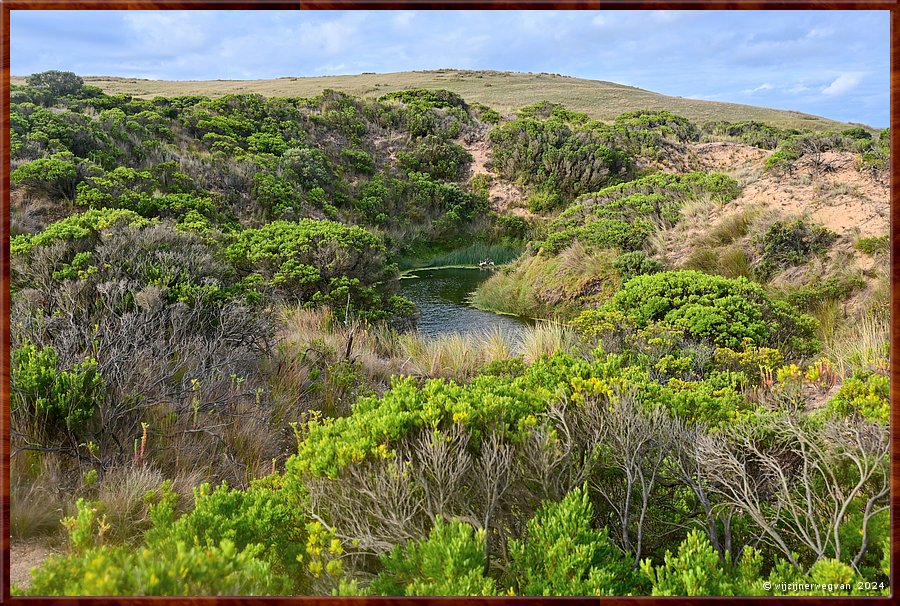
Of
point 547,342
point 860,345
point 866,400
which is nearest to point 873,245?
point 860,345

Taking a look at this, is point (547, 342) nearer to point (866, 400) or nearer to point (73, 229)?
point (866, 400)

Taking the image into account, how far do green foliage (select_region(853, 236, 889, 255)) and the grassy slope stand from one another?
23.7 m

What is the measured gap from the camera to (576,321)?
21.1 ft

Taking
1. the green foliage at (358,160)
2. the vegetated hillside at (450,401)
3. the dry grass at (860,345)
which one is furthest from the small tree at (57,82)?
the dry grass at (860,345)

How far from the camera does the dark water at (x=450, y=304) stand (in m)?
9.73

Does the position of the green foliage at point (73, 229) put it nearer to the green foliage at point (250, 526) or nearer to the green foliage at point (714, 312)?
the green foliage at point (250, 526)

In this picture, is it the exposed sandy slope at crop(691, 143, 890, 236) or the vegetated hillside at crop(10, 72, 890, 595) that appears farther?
the exposed sandy slope at crop(691, 143, 890, 236)

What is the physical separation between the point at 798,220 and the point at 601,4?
8.39 meters

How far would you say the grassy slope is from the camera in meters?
34.8

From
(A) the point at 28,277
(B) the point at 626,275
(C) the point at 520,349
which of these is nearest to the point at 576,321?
(C) the point at 520,349

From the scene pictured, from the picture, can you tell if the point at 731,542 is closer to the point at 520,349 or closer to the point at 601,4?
the point at 601,4

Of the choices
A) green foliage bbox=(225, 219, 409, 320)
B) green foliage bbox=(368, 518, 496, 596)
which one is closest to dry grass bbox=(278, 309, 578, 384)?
green foliage bbox=(225, 219, 409, 320)

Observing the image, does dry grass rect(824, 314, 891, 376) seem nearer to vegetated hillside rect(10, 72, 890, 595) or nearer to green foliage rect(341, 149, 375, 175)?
vegetated hillside rect(10, 72, 890, 595)

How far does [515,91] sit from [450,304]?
109 feet
